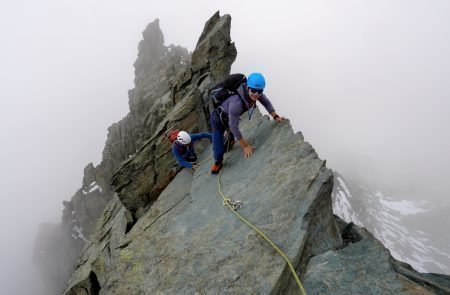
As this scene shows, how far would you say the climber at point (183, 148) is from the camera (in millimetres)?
→ 15234

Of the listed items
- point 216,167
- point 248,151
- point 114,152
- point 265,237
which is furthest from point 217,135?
point 114,152

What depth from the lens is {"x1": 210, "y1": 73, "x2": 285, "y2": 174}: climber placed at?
10.9 meters

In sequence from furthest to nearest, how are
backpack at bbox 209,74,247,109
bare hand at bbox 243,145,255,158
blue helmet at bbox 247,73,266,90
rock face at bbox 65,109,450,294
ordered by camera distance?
1. bare hand at bbox 243,145,255,158
2. backpack at bbox 209,74,247,109
3. blue helmet at bbox 247,73,266,90
4. rock face at bbox 65,109,450,294

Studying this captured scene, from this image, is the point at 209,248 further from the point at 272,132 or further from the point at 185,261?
the point at 272,132

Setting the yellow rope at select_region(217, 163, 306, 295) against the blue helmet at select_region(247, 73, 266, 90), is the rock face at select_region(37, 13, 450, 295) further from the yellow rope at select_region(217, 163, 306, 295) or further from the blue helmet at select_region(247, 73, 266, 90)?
the blue helmet at select_region(247, 73, 266, 90)

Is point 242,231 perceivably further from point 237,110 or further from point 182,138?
point 182,138

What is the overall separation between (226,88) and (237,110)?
1.35 meters

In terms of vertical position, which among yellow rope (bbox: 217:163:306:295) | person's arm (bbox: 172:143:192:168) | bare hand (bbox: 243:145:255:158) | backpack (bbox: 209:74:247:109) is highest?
Result: backpack (bbox: 209:74:247:109)

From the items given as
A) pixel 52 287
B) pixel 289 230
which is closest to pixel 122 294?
pixel 289 230

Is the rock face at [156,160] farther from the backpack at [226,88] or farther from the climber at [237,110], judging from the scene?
the backpack at [226,88]

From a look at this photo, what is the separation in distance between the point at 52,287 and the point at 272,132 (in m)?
98.3

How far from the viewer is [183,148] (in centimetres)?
1605

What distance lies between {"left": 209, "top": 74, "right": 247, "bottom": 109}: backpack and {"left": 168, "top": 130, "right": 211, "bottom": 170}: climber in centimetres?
314

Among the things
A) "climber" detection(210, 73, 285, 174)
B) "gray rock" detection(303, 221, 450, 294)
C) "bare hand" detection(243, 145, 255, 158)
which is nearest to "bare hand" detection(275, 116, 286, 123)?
"climber" detection(210, 73, 285, 174)
